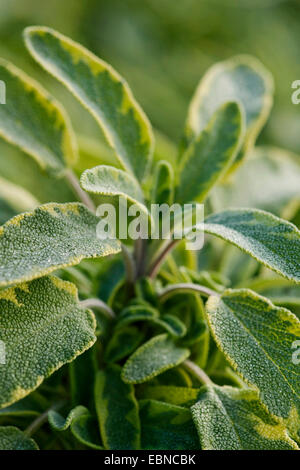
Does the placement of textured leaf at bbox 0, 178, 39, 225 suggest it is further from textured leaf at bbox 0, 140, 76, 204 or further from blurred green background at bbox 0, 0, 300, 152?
blurred green background at bbox 0, 0, 300, 152

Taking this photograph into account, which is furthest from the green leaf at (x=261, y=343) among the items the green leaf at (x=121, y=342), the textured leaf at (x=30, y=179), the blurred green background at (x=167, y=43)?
the blurred green background at (x=167, y=43)

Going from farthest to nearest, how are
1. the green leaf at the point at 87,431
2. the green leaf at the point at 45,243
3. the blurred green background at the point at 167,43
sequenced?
1. the blurred green background at the point at 167,43
2. the green leaf at the point at 87,431
3. the green leaf at the point at 45,243

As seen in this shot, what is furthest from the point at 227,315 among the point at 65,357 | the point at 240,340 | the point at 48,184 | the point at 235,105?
the point at 48,184

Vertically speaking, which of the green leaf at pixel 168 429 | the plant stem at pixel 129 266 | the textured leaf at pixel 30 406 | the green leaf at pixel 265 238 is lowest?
the textured leaf at pixel 30 406

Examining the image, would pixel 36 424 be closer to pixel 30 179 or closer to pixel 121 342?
pixel 121 342

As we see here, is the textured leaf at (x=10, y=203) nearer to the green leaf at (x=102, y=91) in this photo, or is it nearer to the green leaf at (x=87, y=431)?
the green leaf at (x=102, y=91)

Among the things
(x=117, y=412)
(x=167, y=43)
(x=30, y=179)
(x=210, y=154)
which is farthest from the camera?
(x=167, y=43)

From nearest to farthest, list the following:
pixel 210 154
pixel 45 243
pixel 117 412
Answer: pixel 45 243 → pixel 117 412 → pixel 210 154

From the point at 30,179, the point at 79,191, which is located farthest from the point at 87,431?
the point at 30,179
